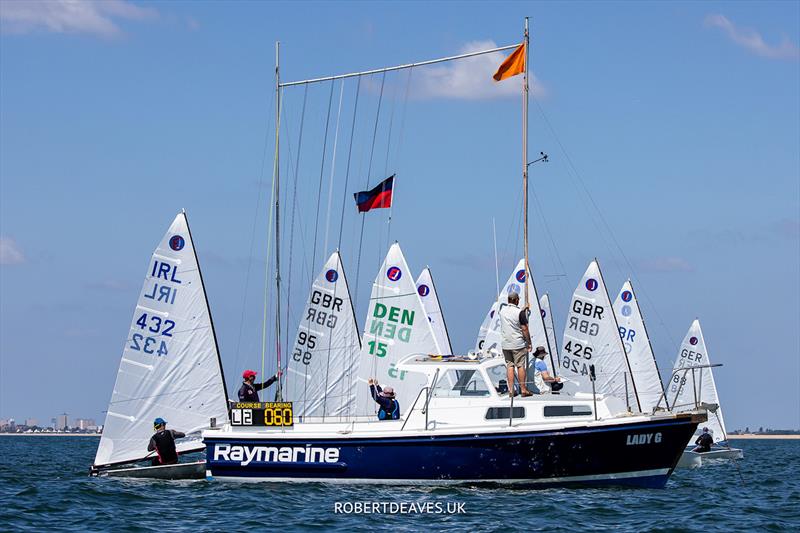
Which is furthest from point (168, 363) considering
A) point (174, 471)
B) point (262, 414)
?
point (262, 414)

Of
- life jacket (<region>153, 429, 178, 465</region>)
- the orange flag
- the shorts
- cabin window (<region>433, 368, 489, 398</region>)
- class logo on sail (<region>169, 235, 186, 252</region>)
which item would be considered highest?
the orange flag

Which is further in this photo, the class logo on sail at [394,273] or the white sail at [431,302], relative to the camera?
the white sail at [431,302]

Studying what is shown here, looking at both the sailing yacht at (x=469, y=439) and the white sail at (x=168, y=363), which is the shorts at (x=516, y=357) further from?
the white sail at (x=168, y=363)

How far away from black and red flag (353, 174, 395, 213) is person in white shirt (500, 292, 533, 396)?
8.53 meters

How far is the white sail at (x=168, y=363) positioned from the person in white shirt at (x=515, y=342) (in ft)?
28.0

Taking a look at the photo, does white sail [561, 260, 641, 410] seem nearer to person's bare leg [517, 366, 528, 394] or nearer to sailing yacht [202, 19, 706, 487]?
sailing yacht [202, 19, 706, 487]

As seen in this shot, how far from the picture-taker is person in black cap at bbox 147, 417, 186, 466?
30984 mm

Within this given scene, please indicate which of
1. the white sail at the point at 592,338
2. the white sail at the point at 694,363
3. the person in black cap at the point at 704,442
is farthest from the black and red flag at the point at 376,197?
the white sail at the point at 694,363

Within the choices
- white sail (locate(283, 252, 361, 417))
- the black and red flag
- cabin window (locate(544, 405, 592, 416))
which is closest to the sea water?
cabin window (locate(544, 405, 592, 416))

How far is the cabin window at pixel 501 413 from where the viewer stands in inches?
1082

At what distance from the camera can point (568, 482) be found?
2750cm

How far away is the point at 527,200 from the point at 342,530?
1000 cm

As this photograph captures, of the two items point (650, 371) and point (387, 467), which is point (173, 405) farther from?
point (650, 371)

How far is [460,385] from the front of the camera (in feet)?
92.8
